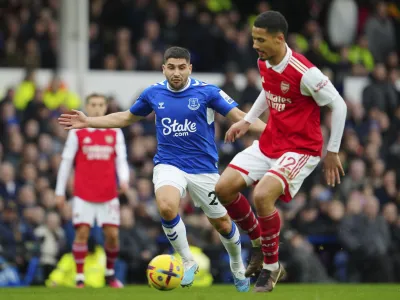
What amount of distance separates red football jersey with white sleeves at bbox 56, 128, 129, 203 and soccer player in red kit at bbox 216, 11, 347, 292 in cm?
370

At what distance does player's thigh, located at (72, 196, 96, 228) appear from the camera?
14.9m

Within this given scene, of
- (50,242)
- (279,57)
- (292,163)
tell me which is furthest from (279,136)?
(50,242)

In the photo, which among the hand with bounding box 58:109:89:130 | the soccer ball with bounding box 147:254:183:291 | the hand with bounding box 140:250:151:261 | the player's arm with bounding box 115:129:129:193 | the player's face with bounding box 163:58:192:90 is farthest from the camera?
the hand with bounding box 140:250:151:261

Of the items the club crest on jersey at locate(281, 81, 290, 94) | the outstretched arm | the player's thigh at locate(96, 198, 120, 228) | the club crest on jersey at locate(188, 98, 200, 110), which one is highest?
the club crest on jersey at locate(281, 81, 290, 94)

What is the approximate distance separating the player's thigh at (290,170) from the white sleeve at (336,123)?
392 mm

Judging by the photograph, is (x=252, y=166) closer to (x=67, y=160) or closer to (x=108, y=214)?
(x=108, y=214)

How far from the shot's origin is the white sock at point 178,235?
12.2 meters

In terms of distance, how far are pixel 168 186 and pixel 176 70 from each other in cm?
124

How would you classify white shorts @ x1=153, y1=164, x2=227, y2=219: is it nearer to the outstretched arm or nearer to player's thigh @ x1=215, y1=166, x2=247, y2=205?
the outstretched arm

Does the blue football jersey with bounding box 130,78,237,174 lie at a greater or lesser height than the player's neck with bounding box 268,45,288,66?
lesser

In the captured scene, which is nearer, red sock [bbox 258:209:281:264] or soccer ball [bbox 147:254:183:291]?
red sock [bbox 258:209:281:264]

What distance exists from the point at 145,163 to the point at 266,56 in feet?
27.6

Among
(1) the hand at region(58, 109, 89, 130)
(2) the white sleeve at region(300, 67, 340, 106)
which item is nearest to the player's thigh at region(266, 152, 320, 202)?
(2) the white sleeve at region(300, 67, 340, 106)

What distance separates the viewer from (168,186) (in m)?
12.1
